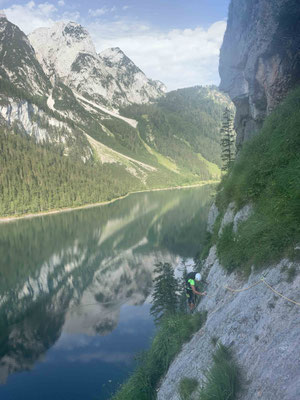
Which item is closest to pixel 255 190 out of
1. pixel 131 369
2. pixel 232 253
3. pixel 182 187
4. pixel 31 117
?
pixel 232 253

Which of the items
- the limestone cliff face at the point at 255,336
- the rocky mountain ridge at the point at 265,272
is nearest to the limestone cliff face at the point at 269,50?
the rocky mountain ridge at the point at 265,272

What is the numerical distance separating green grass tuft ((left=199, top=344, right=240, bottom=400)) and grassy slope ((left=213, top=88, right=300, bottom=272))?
4065mm

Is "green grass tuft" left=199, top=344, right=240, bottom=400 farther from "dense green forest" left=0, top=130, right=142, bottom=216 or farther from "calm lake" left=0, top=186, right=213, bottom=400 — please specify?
"dense green forest" left=0, top=130, right=142, bottom=216

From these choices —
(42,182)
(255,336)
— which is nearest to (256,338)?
(255,336)

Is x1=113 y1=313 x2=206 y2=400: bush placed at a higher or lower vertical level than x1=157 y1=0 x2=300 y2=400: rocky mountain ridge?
lower

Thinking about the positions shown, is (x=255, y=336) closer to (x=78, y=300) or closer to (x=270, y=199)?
(x=270, y=199)

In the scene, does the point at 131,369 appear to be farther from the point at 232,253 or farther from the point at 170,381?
the point at 232,253

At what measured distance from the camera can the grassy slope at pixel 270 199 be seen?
11859 mm

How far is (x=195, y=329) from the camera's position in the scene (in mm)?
15383

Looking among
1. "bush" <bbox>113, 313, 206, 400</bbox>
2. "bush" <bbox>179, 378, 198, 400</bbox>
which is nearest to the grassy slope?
"bush" <bbox>113, 313, 206, 400</bbox>

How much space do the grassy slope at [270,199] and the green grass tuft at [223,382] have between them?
4.06 metres

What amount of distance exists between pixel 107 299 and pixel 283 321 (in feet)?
114

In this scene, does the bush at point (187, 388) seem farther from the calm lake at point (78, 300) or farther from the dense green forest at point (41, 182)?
the dense green forest at point (41, 182)

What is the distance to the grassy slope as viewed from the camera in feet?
38.9
